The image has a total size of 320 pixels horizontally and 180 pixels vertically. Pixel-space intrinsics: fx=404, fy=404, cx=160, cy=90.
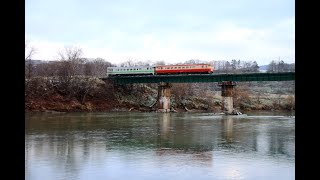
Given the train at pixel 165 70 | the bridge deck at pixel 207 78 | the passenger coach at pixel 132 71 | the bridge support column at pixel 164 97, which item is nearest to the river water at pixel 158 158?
the bridge deck at pixel 207 78

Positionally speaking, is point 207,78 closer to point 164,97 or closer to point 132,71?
point 164,97

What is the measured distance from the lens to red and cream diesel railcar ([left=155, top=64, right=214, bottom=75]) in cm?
6650

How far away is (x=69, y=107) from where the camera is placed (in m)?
71.6

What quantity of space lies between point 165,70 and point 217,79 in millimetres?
10206

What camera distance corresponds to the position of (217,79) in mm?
64062

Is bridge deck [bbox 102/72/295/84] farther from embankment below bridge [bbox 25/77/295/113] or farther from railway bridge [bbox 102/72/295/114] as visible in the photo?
embankment below bridge [bbox 25/77/295/113]

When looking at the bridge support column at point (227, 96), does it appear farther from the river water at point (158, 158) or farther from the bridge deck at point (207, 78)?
the river water at point (158, 158)

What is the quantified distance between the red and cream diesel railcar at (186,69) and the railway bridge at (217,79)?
210cm

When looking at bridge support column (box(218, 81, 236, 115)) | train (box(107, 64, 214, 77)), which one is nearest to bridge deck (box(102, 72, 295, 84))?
bridge support column (box(218, 81, 236, 115))

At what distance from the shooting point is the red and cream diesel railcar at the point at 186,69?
66.5 metres
